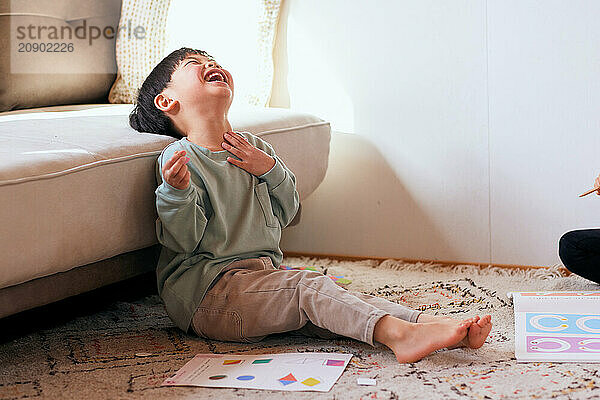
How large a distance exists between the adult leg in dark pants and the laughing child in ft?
1.64

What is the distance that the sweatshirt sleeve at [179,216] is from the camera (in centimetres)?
138

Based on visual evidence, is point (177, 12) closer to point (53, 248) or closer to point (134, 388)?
point (53, 248)

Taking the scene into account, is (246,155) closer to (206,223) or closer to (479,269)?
(206,223)

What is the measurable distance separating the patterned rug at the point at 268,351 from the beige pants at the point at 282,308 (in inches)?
1.3

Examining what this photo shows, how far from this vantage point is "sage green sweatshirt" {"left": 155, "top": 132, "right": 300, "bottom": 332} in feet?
4.59

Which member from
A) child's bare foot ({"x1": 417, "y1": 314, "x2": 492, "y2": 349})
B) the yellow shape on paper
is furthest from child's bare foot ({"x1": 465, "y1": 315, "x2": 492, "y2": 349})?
the yellow shape on paper

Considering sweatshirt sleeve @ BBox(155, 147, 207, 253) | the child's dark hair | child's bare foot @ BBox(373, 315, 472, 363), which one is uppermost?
the child's dark hair

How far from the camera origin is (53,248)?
1257 mm

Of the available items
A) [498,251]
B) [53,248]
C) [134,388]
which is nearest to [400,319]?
[134,388]

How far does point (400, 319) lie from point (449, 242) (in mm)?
764

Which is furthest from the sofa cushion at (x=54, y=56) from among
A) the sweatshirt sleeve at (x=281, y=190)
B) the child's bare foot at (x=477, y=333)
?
the child's bare foot at (x=477, y=333)

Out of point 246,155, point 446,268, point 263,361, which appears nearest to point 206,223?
point 246,155

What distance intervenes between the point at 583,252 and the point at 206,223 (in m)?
0.84

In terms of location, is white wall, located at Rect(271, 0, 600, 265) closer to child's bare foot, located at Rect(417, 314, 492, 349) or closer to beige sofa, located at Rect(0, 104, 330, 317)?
beige sofa, located at Rect(0, 104, 330, 317)
